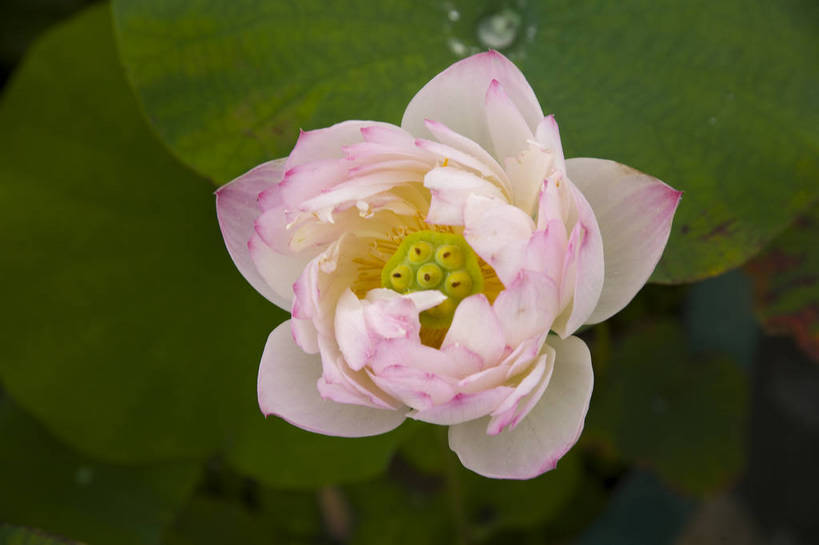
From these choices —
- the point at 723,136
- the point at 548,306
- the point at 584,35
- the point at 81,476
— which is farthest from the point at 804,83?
the point at 81,476

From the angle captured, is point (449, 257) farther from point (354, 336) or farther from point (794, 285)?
point (794, 285)

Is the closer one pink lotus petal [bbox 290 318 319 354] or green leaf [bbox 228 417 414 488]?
pink lotus petal [bbox 290 318 319 354]

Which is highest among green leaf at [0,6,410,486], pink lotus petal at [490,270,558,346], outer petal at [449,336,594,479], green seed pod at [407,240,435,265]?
pink lotus petal at [490,270,558,346]

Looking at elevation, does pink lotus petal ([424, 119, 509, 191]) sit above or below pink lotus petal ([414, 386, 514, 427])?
above

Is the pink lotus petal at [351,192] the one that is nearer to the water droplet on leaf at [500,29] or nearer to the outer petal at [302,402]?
the outer petal at [302,402]

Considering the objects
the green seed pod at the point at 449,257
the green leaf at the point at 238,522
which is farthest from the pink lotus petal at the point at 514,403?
the green leaf at the point at 238,522

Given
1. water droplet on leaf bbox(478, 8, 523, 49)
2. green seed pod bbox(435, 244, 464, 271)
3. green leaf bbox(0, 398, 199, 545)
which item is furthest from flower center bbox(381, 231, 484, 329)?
green leaf bbox(0, 398, 199, 545)

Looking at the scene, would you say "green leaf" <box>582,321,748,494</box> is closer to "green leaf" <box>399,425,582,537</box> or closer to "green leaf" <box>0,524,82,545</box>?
"green leaf" <box>399,425,582,537</box>
